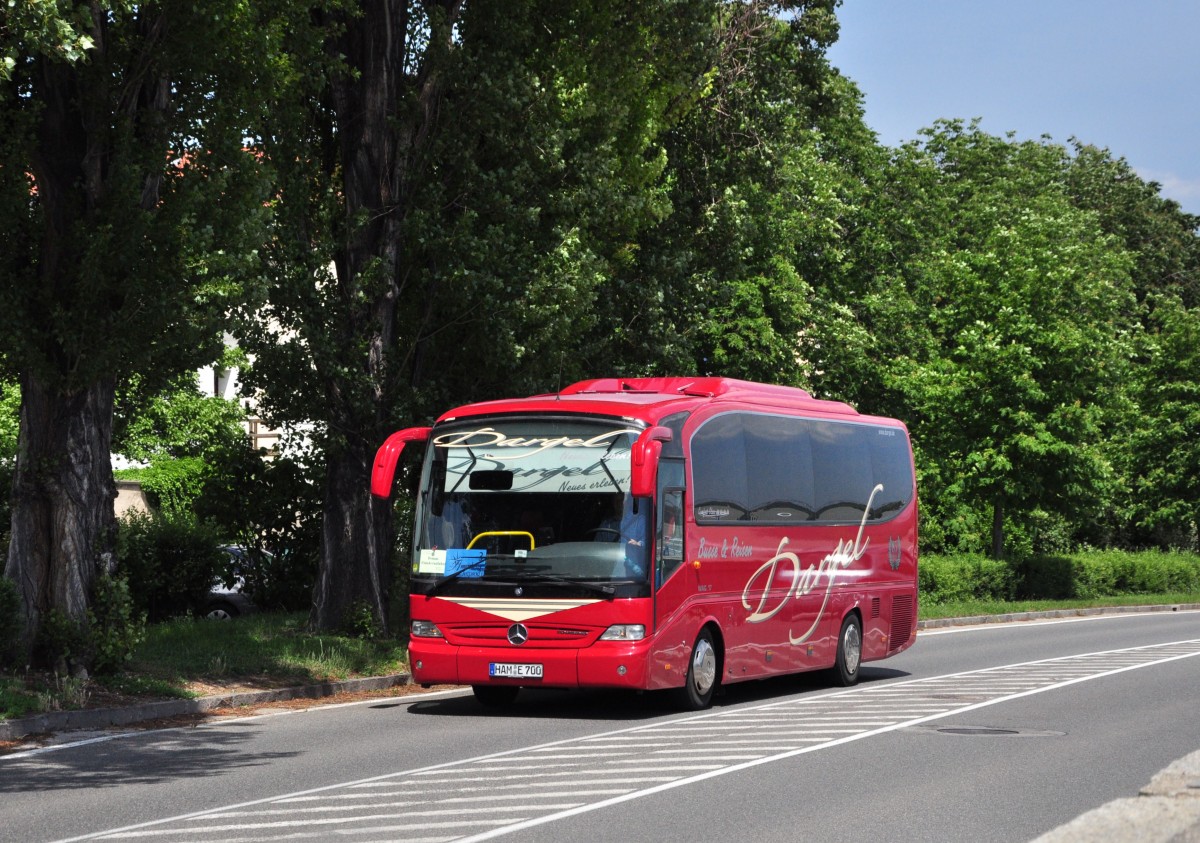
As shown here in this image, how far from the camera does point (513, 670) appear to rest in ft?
53.1

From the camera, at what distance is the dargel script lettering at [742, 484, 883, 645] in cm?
1847

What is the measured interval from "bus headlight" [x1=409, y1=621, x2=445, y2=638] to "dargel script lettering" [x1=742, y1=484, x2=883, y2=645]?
353cm

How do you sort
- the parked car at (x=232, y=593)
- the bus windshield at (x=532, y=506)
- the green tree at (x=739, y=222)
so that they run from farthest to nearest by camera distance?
the green tree at (x=739, y=222), the parked car at (x=232, y=593), the bus windshield at (x=532, y=506)

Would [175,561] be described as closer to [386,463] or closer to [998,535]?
[386,463]

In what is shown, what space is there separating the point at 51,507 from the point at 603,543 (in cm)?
550

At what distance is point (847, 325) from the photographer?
136 feet

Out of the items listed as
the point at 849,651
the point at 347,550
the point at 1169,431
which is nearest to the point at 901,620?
the point at 849,651

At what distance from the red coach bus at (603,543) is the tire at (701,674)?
0.02 metres

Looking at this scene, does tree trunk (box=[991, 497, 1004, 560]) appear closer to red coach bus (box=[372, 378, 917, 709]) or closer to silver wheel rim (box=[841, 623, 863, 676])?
silver wheel rim (box=[841, 623, 863, 676])

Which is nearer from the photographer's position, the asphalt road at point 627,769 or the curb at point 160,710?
the asphalt road at point 627,769

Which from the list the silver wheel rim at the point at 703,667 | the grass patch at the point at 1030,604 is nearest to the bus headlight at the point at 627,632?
the silver wheel rim at the point at 703,667

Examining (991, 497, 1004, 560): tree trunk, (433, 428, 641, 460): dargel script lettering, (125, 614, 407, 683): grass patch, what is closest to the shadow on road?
(125, 614, 407, 683): grass patch

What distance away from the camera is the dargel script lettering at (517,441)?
654 inches

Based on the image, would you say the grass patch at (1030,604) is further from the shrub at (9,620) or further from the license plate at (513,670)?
the shrub at (9,620)
